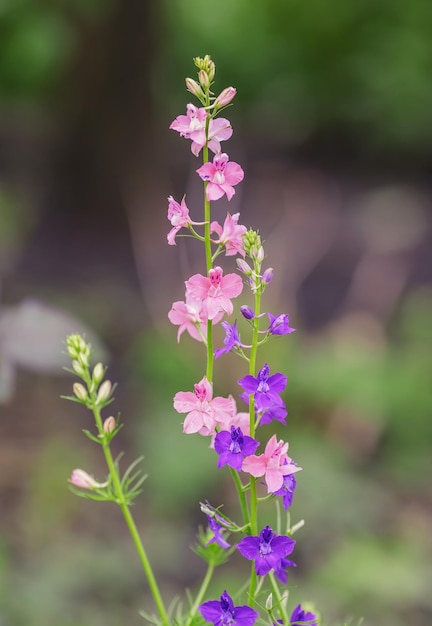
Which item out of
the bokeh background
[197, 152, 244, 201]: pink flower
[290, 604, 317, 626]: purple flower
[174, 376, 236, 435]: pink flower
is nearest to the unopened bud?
[174, 376, 236, 435]: pink flower

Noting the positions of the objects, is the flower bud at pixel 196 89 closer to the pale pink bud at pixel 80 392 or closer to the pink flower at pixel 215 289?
the pink flower at pixel 215 289

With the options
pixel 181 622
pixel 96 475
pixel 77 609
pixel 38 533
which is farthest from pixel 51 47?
pixel 181 622

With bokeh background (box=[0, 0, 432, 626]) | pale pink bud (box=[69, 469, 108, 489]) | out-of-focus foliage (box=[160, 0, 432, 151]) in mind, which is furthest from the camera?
out-of-focus foliage (box=[160, 0, 432, 151])

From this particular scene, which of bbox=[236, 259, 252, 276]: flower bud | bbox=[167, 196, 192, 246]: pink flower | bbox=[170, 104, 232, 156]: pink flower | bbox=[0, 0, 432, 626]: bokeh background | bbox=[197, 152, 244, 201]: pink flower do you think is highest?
bbox=[170, 104, 232, 156]: pink flower

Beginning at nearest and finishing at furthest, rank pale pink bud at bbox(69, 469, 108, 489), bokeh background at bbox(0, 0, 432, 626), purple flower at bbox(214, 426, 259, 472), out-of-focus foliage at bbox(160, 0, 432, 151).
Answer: purple flower at bbox(214, 426, 259, 472) → pale pink bud at bbox(69, 469, 108, 489) → bokeh background at bbox(0, 0, 432, 626) → out-of-focus foliage at bbox(160, 0, 432, 151)

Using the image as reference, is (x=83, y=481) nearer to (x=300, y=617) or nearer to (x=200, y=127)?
(x=300, y=617)

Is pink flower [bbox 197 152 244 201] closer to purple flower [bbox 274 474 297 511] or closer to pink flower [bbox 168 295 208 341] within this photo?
pink flower [bbox 168 295 208 341]

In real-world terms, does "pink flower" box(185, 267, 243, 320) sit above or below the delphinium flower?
above

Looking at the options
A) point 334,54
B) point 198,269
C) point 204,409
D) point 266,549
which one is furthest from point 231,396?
point 334,54
